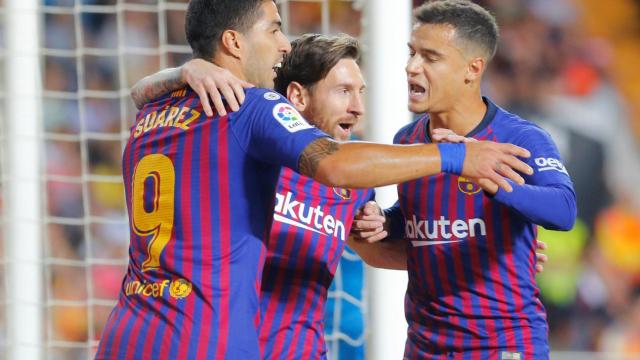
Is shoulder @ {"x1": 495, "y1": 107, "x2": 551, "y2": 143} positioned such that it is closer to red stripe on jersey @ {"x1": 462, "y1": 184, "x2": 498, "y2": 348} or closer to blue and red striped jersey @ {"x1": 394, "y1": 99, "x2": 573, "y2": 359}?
blue and red striped jersey @ {"x1": 394, "y1": 99, "x2": 573, "y2": 359}

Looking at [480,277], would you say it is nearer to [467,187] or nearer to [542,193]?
[467,187]

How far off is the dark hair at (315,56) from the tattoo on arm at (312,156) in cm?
90

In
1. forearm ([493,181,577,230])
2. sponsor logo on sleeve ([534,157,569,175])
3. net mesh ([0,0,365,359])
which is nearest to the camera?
forearm ([493,181,577,230])

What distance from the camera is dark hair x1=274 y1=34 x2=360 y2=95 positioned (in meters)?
3.26

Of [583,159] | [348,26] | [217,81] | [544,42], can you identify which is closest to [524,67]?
[544,42]

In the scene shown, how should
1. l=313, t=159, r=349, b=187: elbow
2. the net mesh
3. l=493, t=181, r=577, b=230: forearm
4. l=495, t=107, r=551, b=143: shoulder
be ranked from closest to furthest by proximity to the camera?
l=313, t=159, r=349, b=187: elbow
l=493, t=181, r=577, b=230: forearm
l=495, t=107, r=551, b=143: shoulder
the net mesh

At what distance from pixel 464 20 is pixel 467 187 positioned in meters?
0.54

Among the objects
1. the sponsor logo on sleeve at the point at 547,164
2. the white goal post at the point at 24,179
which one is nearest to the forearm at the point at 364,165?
the sponsor logo on sleeve at the point at 547,164

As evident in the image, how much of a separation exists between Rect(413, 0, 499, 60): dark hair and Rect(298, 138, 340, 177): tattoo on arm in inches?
35.8

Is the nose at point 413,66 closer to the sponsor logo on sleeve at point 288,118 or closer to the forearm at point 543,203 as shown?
the forearm at point 543,203

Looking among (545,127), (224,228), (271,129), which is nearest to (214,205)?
(224,228)

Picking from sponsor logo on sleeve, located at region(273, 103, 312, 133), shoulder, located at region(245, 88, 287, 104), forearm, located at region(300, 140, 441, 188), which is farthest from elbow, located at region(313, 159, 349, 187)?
shoulder, located at region(245, 88, 287, 104)

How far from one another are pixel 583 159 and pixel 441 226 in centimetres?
394

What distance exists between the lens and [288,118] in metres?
2.46
